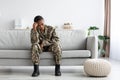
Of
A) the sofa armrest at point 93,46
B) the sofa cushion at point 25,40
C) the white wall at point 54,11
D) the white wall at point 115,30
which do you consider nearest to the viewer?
the sofa armrest at point 93,46

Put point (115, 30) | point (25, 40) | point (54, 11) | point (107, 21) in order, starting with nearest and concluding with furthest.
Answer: point (25, 40) < point (115, 30) < point (107, 21) < point (54, 11)

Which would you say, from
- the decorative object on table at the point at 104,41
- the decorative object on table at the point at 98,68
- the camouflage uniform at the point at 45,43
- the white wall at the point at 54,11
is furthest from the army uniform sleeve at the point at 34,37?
the decorative object on table at the point at 104,41

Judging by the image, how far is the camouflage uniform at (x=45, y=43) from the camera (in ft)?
13.9

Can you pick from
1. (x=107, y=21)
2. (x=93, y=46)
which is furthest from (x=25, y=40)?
(x=107, y=21)

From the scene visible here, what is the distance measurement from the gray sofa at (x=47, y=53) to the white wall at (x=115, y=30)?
2061 mm

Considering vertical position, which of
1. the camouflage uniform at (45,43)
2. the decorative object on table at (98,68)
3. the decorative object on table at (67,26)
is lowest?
the decorative object on table at (98,68)

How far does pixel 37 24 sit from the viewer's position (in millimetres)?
4395

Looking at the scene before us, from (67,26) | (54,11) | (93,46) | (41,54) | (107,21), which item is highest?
(54,11)

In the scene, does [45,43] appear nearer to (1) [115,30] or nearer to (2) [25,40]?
(2) [25,40]

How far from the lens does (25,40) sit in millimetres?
4863

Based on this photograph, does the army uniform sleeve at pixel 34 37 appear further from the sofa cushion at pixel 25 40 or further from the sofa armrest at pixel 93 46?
the sofa armrest at pixel 93 46

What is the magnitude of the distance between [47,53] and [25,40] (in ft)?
2.41

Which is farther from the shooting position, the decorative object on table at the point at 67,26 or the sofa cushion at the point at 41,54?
the decorative object on table at the point at 67,26

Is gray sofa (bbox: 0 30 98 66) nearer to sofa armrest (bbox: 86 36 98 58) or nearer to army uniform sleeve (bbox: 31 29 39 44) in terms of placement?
sofa armrest (bbox: 86 36 98 58)
